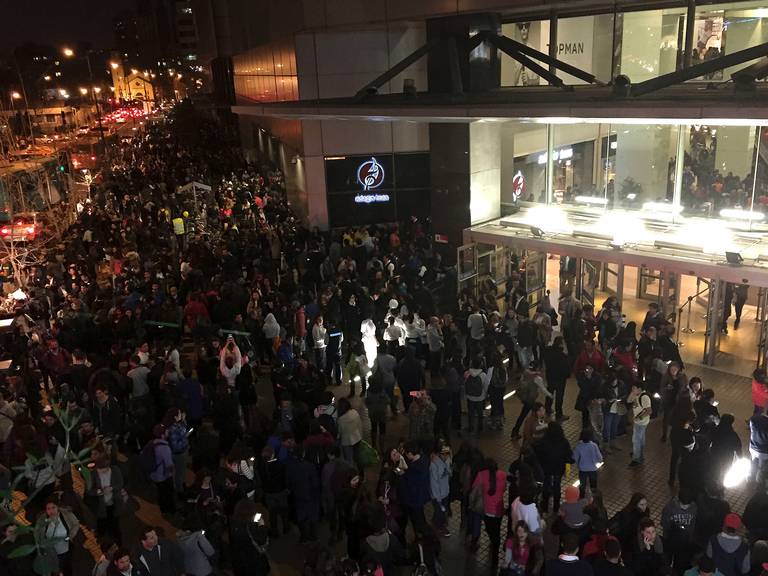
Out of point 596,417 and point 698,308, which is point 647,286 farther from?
point 596,417

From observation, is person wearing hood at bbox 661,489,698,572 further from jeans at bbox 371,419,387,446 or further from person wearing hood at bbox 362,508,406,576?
jeans at bbox 371,419,387,446

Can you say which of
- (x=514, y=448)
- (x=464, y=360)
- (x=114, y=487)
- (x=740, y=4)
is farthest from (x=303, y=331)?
(x=740, y=4)

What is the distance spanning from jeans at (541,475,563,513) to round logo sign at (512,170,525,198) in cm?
1052

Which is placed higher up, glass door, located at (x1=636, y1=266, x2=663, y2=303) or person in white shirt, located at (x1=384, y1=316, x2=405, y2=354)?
person in white shirt, located at (x1=384, y1=316, x2=405, y2=354)

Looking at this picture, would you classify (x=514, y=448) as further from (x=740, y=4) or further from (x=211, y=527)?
(x=740, y=4)

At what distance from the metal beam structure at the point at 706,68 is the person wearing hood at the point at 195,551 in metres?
9.81

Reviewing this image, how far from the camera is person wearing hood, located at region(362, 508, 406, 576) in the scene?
251 inches

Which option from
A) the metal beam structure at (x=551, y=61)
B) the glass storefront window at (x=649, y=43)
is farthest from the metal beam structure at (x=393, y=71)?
the glass storefront window at (x=649, y=43)

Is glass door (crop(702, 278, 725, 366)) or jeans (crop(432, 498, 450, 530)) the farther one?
glass door (crop(702, 278, 725, 366))

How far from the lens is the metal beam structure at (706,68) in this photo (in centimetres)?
1025

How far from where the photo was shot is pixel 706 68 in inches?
428

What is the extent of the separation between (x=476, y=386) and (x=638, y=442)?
2.34 metres

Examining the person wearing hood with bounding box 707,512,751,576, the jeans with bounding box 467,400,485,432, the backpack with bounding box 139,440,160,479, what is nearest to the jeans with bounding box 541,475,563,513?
the jeans with bounding box 467,400,485,432

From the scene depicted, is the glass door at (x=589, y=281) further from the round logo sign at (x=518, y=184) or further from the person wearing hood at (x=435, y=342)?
the person wearing hood at (x=435, y=342)
